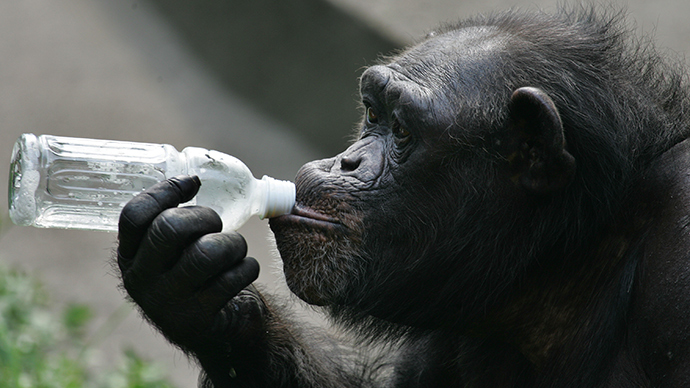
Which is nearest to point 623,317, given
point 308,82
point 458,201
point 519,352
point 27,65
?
point 519,352

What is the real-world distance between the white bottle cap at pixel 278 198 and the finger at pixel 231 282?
0.23m

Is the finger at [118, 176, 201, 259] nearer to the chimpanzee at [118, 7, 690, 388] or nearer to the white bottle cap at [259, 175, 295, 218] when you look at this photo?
the chimpanzee at [118, 7, 690, 388]

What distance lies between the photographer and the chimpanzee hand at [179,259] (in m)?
3.00

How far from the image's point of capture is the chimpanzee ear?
9.40ft

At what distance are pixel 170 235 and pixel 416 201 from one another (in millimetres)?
1010

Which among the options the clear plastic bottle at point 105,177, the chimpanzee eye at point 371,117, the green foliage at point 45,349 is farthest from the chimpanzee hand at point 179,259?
the green foliage at point 45,349

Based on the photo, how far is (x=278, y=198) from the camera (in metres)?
3.20

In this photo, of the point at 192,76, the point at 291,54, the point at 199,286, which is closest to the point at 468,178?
the point at 199,286

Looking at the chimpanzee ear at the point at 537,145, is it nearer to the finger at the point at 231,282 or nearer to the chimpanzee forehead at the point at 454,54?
the chimpanzee forehead at the point at 454,54

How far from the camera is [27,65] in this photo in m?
10.6

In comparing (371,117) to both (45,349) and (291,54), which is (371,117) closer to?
(45,349)

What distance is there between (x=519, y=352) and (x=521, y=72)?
4.02ft

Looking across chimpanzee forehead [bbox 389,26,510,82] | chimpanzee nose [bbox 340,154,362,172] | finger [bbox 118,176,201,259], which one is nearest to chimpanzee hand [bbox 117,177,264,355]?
finger [bbox 118,176,201,259]

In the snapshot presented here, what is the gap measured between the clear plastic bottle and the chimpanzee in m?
0.33
